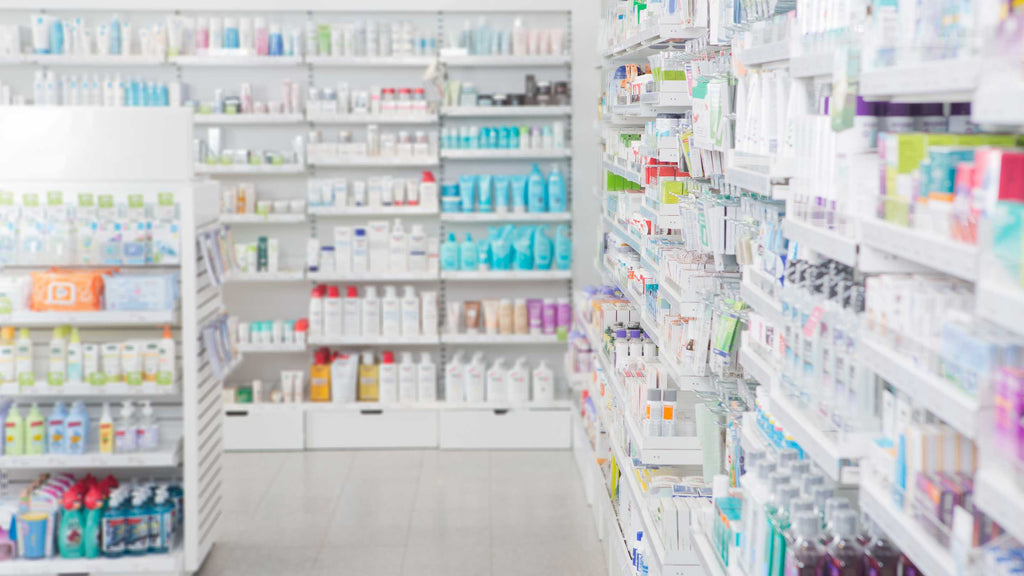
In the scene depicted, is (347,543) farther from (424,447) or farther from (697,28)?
(697,28)

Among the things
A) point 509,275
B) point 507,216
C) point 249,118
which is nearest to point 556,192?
point 507,216

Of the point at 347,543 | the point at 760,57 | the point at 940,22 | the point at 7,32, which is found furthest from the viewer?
the point at 7,32

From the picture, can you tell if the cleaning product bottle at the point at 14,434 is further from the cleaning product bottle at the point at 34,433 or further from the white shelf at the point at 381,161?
the white shelf at the point at 381,161

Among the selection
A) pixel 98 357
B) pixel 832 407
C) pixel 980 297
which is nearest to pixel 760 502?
pixel 832 407

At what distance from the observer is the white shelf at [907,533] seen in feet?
5.13

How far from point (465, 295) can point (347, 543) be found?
Result: 2562mm

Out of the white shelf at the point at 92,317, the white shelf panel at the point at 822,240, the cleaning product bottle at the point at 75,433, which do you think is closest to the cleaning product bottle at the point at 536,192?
the white shelf at the point at 92,317

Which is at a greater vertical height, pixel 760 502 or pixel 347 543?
pixel 760 502

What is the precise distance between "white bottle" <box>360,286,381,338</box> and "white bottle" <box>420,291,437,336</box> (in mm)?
305

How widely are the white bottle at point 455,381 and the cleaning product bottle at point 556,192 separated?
1165 millimetres

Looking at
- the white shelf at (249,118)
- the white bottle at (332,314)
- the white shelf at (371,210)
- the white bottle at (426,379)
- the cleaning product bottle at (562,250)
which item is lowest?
the white bottle at (426,379)

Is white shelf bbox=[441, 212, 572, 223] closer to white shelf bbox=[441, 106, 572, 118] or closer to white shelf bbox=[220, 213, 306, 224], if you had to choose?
white shelf bbox=[441, 106, 572, 118]

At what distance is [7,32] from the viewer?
713cm

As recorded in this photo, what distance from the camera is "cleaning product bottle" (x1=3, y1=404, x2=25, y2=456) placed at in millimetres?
4809
